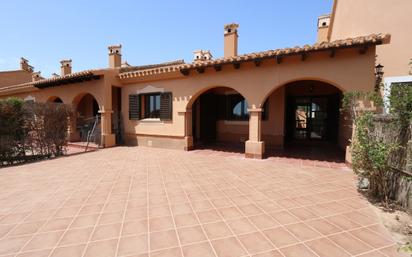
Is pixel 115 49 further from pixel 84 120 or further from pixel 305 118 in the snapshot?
pixel 305 118

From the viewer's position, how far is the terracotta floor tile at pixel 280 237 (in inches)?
111

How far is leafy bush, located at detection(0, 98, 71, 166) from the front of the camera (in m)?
7.73

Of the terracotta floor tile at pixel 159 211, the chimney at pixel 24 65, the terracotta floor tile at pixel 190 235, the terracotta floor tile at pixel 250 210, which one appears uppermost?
the chimney at pixel 24 65

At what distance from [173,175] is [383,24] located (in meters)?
9.58

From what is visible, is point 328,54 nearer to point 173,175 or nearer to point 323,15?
point 173,175

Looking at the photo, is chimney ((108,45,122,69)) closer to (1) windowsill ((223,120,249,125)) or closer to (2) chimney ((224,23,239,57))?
(2) chimney ((224,23,239,57))

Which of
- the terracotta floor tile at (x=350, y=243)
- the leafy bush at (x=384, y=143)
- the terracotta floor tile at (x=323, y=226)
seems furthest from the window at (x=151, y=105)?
the terracotta floor tile at (x=350, y=243)

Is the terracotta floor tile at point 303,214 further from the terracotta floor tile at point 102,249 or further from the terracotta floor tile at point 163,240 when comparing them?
the terracotta floor tile at point 102,249

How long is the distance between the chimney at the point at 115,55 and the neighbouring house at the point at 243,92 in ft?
0.20

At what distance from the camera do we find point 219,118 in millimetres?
12172

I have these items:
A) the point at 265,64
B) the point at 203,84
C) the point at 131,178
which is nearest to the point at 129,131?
the point at 203,84

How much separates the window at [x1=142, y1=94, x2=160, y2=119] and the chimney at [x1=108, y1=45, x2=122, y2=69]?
3708 millimetres

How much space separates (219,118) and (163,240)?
31.6ft

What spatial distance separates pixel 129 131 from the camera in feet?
39.1
